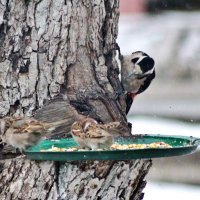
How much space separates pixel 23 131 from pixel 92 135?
1.07 ft

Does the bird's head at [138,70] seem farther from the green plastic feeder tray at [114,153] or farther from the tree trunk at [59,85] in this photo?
the green plastic feeder tray at [114,153]

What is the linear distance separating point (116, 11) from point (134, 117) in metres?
3.69

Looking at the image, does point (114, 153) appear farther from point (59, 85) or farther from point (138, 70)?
point (138, 70)

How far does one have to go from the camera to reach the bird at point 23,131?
462 cm

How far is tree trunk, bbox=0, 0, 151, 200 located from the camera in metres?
4.91

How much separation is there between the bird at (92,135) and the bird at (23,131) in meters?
0.14

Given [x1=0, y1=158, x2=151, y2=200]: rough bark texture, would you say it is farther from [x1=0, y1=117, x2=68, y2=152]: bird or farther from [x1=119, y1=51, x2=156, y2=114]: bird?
[x1=119, y1=51, x2=156, y2=114]: bird

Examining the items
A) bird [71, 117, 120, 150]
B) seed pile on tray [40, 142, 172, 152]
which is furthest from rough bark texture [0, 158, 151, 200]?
bird [71, 117, 120, 150]

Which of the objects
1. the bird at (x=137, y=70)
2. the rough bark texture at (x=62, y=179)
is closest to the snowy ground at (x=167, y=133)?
the bird at (x=137, y=70)

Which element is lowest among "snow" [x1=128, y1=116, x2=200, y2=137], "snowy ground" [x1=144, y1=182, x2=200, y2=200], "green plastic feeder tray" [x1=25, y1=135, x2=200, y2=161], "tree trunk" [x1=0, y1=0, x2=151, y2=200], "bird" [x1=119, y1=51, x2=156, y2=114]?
"green plastic feeder tray" [x1=25, y1=135, x2=200, y2=161]

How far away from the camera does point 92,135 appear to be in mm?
4516

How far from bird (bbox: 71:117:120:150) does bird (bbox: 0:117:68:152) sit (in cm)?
14

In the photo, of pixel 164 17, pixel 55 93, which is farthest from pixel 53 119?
pixel 164 17

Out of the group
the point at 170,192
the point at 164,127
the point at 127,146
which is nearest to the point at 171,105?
the point at 164,127
